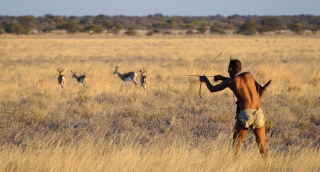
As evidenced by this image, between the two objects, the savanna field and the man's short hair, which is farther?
the savanna field

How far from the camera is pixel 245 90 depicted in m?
4.55

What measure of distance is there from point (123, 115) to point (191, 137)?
235cm

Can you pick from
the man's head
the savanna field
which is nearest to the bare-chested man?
the man's head

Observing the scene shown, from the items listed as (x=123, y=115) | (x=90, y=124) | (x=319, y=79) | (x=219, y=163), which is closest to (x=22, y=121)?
(x=90, y=124)

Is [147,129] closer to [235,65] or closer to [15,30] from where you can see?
[235,65]

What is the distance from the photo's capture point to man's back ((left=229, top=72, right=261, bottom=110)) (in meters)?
4.52

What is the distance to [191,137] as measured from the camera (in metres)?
7.00

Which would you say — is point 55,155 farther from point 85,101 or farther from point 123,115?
point 85,101

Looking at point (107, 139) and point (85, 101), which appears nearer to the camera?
point (107, 139)

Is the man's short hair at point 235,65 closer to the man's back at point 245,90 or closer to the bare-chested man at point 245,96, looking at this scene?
the bare-chested man at point 245,96

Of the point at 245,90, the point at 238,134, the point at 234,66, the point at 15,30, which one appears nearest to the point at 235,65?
the point at 234,66

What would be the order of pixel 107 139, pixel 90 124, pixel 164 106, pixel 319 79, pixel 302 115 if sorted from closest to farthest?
pixel 107 139 → pixel 90 124 → pixel 302 115 → pixel 164 106 → pixel 319 79

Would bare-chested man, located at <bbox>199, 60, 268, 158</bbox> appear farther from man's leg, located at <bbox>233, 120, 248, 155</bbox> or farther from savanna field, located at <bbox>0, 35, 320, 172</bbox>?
savanna field, located at <bbox>0, 35, 320, 172</bbox>

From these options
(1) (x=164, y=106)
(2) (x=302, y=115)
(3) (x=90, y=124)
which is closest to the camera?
(3) (x=90, y=124)
